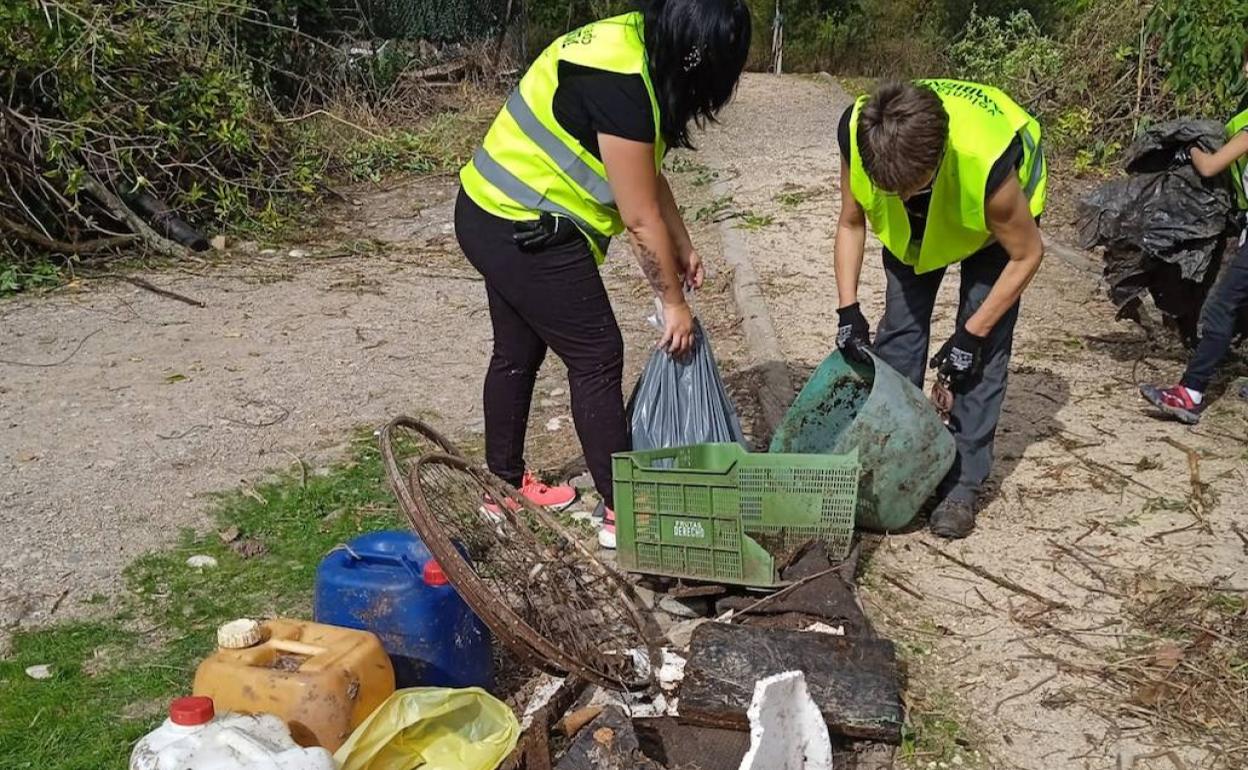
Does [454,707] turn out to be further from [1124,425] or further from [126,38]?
[126,38]

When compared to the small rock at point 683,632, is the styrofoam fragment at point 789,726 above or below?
above

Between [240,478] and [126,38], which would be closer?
[240,478]

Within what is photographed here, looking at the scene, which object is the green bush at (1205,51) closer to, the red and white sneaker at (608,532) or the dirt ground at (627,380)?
the dirt ground at (627,380)

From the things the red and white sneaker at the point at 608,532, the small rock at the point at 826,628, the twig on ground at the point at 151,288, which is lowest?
the twig on ground at the point at 151,288

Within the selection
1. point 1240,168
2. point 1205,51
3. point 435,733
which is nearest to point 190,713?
point 435,733

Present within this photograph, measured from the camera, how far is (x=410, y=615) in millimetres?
2797

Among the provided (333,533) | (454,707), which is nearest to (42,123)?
(333,533)

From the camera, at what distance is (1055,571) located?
12.3 ft

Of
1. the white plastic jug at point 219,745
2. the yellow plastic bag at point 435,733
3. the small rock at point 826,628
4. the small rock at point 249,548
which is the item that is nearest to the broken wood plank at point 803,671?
the small rock at point 826,628

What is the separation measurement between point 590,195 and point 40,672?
1.98m

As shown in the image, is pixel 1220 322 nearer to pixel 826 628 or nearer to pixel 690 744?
pixel 826 628

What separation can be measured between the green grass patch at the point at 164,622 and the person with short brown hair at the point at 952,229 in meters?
1.88

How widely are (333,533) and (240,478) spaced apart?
2.30 ft

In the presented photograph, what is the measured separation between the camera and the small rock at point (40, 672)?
3.10m
